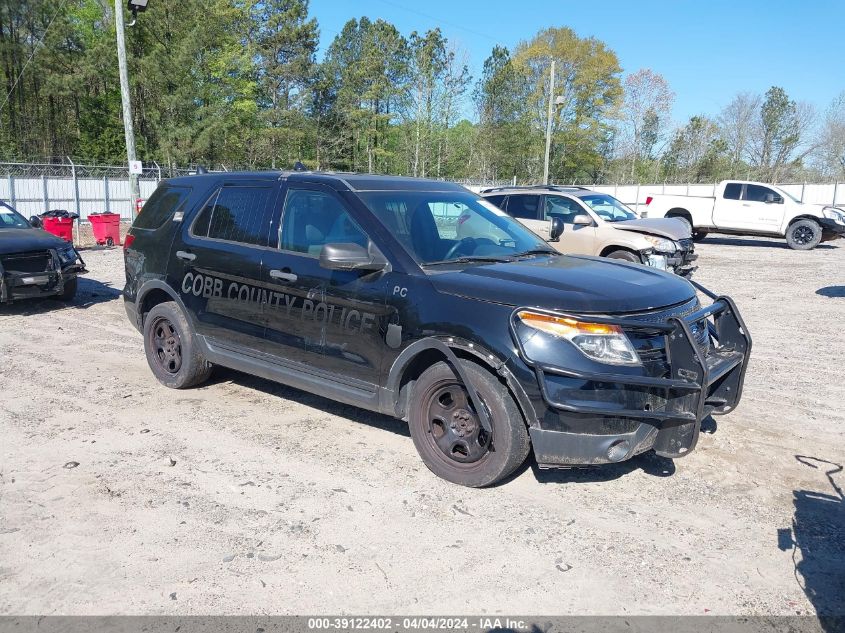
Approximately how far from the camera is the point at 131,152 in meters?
18.5

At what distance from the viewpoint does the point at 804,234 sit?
19.4 m

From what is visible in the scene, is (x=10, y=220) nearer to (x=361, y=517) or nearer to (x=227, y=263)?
(x=227, y=263)

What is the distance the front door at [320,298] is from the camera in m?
4.43

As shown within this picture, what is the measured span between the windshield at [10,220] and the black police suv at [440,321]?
537 cm

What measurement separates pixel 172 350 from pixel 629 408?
4128 millimetres

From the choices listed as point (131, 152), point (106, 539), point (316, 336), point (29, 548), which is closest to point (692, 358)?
point (316, 336)

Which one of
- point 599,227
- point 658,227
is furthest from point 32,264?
point 658,227

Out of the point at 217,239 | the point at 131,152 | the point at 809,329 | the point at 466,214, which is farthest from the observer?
the point at 131,152

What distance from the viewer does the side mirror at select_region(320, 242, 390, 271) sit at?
4.23 meters

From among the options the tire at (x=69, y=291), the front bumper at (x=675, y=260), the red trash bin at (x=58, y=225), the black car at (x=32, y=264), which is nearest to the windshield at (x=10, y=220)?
the black car at (x=32, y=264)

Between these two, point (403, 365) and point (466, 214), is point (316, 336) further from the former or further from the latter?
point (466, 214)

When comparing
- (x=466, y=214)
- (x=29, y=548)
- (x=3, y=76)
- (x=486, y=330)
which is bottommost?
(x=29, y=548)

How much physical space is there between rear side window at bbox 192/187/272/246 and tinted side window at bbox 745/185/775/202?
60.0ft

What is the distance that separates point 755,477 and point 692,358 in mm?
1219
